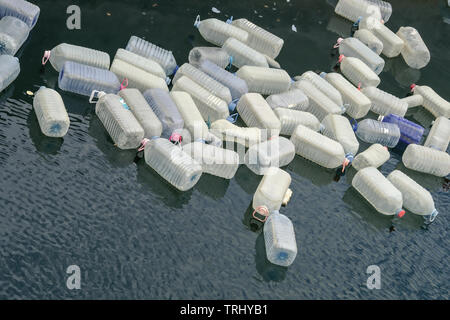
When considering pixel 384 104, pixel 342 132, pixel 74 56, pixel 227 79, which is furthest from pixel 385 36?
pixel 74 56

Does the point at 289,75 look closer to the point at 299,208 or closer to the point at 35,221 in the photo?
the point at 299,208

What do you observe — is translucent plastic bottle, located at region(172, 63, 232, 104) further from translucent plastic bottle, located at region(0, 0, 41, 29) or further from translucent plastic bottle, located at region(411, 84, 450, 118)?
translucent plastic bottle, located at region(411, 84, 450, 118)

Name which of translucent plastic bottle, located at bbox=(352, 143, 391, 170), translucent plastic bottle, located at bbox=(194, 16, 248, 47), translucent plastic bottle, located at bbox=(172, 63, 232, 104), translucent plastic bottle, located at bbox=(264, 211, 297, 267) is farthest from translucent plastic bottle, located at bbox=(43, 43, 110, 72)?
translucent plastic bottle, located at bbox=(352, 143, 391, 170)

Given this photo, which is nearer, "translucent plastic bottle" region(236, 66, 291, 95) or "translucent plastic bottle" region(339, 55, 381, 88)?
"translucent plastic bottle" region(236, 66, 291, 95)

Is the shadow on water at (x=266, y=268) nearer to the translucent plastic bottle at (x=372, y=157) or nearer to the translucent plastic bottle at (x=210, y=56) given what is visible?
the translucent plastic bottle at (x=372, y=157)

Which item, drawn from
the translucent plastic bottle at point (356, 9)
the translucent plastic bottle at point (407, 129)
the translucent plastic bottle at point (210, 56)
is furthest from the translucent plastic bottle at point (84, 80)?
the translucent plastic bottle at point (356, 9)
